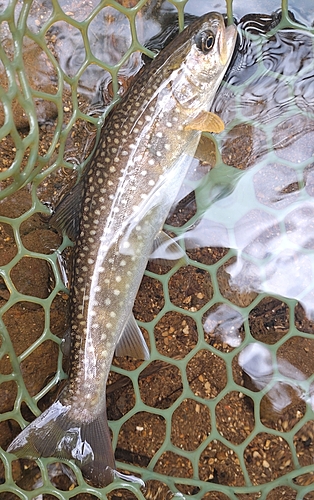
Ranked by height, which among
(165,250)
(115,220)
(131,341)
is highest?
(115,220)

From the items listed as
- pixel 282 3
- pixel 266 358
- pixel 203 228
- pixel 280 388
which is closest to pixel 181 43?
pixel 282 3

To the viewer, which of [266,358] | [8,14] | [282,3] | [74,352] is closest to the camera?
[8,14]

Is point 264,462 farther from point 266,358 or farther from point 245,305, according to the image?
point 245,305

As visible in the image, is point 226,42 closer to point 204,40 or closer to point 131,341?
point 204,40

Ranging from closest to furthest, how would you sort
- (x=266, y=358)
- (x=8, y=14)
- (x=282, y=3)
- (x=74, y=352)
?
(x=8, y=14) → (x=74, y=352) → (x=282, y=3) → (x=266, y=358)

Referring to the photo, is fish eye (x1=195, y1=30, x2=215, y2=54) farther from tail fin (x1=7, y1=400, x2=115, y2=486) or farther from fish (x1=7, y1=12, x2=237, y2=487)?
tail fin (x1=7, y1=400, x2=115, y2=486)

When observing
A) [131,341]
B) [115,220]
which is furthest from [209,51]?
[131,341]
